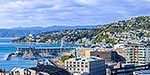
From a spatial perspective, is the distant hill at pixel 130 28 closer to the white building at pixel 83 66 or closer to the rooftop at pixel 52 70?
the white building at pixel 83 66

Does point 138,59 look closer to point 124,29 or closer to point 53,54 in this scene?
point 53,54

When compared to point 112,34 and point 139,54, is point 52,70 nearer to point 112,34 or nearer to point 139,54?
point 139,54

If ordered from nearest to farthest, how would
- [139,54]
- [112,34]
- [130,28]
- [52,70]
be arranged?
1. [52,70]
2. [139,54]
3. [112,34]
4. [130,28]

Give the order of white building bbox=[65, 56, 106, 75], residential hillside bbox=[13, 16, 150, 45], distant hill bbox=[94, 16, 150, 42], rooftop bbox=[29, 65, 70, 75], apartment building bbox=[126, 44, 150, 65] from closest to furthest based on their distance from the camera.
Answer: rooftop bbox=[29, 65, 70, 75]
white building bbox=[65, 56, 106, 75]
apartment building bbox=[126, 44, 150, 65]
residential hillside bbox=[13, 16, 150, 45]
distant hill bbox=[94, 16, 150, 42]

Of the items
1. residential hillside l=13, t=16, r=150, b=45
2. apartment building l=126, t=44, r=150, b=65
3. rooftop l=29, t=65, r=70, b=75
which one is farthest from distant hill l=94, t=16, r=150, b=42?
rooftop l=29, t=65, r=70, b=75

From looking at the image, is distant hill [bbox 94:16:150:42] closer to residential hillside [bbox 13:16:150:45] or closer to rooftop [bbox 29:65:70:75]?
residential hillside [bbox 13:16:150:45]

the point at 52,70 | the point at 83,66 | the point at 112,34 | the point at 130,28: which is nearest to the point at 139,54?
the point at 83,66

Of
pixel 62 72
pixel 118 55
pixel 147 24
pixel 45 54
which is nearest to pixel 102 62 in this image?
pixel 62 72

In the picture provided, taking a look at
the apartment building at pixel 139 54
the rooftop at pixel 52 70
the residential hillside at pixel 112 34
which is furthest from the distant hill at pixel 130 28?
the rooftop at pixel 52 70
